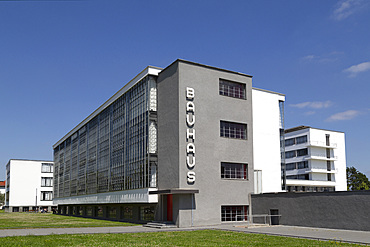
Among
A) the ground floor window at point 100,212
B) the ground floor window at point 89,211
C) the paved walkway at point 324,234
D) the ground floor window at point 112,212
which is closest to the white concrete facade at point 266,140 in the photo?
the paved walkway at point 324,234

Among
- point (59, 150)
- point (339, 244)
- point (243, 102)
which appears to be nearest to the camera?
point (339, 244)

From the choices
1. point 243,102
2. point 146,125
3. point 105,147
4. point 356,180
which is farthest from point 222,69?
point 356,180

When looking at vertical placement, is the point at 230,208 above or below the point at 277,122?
below

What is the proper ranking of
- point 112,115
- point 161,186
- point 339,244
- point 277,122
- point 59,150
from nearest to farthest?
point 339,244, point 161,186, point 277,122, point 112,115, point 59,150

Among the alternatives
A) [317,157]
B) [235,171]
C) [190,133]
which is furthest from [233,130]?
[317,157]

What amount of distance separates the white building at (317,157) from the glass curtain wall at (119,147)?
48843 millimetres

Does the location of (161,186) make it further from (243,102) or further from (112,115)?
(112,115)

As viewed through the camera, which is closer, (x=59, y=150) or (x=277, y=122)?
(x=277, y=122)

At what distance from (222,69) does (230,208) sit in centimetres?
1344

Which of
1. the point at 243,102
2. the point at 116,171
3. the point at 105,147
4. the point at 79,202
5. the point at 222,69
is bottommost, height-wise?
the point at 79,202

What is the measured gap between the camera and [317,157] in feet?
300

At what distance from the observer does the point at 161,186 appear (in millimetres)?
36438

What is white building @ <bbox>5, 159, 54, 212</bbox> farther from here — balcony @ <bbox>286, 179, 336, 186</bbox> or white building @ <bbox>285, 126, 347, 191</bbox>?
balcony @ <bbox>286, 179, 336, 186</bbox>

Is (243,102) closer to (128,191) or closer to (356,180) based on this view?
(128,191)
